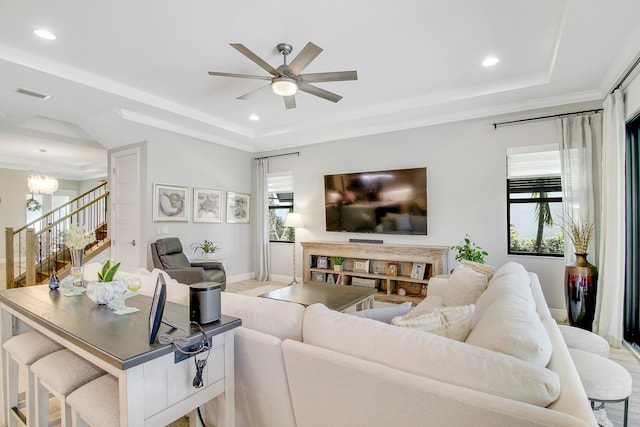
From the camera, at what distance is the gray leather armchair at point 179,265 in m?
4.09

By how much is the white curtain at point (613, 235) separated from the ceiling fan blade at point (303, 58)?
3097mm

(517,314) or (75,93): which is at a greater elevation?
(75,93)

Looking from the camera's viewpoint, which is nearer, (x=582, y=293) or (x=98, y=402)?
(x=98, y=402)

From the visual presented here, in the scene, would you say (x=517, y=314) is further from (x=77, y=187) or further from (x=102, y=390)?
(x=77, y=187)

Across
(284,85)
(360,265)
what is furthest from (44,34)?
(360,265)

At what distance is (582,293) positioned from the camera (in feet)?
11.0

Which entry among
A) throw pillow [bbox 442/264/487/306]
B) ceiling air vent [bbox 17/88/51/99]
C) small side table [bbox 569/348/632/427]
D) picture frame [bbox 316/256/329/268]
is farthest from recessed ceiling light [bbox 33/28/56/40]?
small side table [bbox 569/348/632/427]

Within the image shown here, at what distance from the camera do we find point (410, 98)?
420 centimetres

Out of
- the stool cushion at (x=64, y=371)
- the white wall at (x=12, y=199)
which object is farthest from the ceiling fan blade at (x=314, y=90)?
the white wall at (x=12, y=199)

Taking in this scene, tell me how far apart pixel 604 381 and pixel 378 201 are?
3.60m

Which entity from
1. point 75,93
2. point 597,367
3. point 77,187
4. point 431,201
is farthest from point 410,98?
point 77,187

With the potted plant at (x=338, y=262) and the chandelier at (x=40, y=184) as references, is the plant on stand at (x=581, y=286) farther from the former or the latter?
the chandelier at (x=40, y=184)

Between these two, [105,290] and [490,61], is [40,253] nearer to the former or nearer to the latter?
[105,290]

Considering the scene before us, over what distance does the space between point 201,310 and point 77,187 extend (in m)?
12.5
